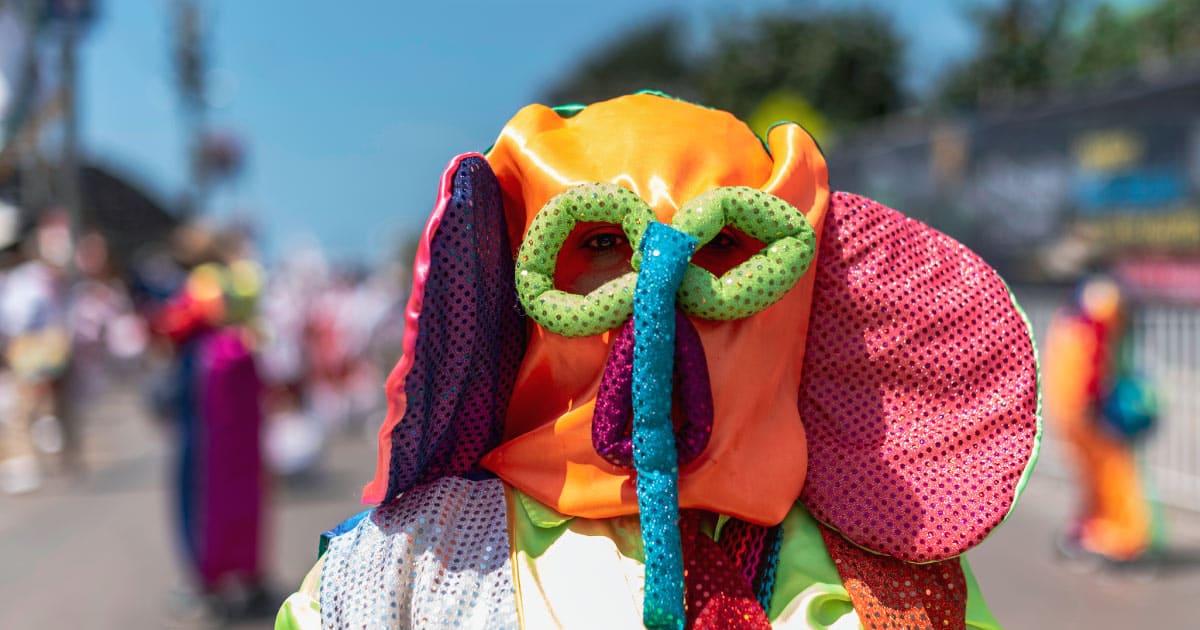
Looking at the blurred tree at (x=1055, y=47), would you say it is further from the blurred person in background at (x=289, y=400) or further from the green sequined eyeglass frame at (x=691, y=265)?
the green sequined eyeglass frame at (x=691, y=265)

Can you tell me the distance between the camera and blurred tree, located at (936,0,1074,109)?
21.3 m

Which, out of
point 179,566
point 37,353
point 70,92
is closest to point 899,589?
point 179,566

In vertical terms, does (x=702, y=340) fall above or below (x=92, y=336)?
above

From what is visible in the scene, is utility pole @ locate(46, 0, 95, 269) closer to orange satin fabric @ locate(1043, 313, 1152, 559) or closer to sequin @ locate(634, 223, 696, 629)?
orange satin fabric @ locate(1043, 313, 1152, 559)

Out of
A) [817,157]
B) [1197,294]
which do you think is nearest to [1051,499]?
[1197,294]

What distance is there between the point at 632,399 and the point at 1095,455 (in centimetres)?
478

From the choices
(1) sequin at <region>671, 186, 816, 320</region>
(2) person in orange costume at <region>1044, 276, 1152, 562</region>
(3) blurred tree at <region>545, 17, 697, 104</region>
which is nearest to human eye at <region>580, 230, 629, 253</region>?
(1) sequin at <region>671, 186, 816, 320</region>

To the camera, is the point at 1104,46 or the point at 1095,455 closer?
the point at 1095,455

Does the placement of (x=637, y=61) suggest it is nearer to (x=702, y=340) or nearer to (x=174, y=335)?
(x=174, y=335)

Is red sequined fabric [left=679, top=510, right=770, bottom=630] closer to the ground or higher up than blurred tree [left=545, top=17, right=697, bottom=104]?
closer to the ground

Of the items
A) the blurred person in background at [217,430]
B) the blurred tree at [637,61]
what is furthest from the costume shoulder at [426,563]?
the blurred tree at [637,61]

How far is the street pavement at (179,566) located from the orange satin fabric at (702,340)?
11.3 feet

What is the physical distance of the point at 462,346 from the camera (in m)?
1.29

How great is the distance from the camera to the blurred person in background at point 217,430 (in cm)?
444
